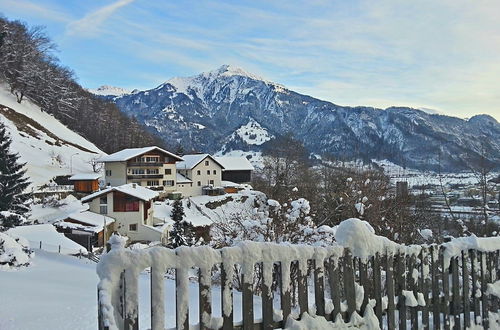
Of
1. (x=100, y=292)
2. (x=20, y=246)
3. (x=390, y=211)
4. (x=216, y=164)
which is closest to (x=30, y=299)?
(x=20, y=246)

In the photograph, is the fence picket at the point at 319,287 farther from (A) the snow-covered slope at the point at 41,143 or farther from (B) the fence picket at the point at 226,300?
(A) the snow-covered slope at the point at 41,143

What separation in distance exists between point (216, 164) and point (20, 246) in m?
41.5

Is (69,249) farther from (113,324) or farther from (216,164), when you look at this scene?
(216,164)

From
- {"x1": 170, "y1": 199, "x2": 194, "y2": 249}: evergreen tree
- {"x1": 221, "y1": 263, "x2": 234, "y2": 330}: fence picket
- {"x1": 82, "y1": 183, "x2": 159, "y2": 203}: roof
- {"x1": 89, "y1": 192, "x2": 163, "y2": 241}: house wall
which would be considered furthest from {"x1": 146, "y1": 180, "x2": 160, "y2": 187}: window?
{"x1": 221, "y1": 263, "x2": 234, "y2": 330}: fence picket

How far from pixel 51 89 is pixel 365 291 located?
7151 centimetres

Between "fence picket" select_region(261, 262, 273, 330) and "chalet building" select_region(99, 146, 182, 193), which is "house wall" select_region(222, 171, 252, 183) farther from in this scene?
"fence picket" select_region(261, 262, 273, 330)

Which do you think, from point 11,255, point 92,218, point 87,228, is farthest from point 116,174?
point 11,255

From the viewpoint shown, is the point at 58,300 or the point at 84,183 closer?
the point at 58,300

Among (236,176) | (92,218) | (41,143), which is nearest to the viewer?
(92,218)

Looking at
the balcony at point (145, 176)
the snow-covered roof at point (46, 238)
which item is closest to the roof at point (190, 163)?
the balcony at point (145, 176)

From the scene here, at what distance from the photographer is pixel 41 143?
1892 inches

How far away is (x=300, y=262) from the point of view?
3.05 meters

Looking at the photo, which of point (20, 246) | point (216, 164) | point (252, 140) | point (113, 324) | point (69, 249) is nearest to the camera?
point (113, 324)

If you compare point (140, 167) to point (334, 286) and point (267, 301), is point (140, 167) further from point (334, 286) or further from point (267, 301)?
point (267, 301)
